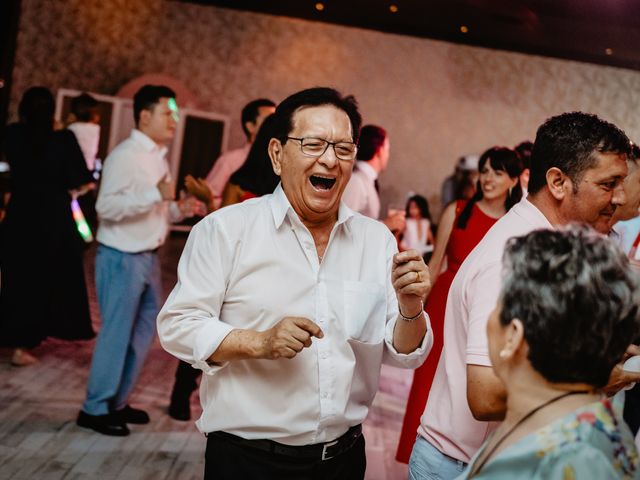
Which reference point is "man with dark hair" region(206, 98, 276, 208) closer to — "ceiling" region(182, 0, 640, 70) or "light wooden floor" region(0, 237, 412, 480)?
"light wooden floor" region(0, 237, 412, 480)

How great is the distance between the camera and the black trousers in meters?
1.75

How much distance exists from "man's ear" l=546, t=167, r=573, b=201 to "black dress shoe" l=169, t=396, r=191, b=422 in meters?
2.68

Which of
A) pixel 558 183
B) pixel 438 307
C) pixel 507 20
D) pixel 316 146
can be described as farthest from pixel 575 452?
pixel 507 20

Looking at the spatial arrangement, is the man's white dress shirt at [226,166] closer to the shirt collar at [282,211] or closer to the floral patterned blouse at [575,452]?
the shirt collar at [282,211]

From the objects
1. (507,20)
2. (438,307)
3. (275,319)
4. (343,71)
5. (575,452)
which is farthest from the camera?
(343,71)

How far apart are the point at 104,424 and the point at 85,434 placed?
10 centimetres

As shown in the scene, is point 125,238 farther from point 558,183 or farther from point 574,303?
point 574,303

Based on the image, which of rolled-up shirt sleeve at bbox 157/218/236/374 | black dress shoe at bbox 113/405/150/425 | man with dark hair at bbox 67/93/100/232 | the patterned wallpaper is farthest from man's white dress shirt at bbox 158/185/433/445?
the patterned wallpaper

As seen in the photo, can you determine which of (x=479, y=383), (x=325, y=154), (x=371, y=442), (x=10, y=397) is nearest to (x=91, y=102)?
(x=10, y=397)

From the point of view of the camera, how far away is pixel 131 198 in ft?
11.7

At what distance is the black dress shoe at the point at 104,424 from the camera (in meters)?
3.60

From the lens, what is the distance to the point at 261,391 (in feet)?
5.74

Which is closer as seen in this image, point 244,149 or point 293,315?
point 293,315

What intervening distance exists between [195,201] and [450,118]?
23.7 feet
